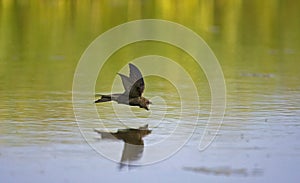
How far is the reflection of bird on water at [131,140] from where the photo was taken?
251 inches

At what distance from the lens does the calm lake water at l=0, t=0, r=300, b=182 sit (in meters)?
6.01

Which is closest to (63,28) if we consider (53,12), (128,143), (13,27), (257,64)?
(13,27)

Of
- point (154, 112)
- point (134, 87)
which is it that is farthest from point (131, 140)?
point (154, 112)

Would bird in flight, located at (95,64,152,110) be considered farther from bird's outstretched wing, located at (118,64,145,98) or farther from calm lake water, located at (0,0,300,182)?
calm lake water, located at (0,0,300,182)

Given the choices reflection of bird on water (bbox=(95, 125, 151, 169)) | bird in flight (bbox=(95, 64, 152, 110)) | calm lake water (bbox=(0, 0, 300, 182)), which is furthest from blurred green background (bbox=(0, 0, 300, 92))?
reflection of bird on water (bbox=(95, 125, 151, 169))

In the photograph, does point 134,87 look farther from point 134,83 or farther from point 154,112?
point 154,112

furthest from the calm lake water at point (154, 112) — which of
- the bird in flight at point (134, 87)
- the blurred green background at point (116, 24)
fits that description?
the bird in flight at point (134, 87)

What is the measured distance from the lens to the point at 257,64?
11625 mm

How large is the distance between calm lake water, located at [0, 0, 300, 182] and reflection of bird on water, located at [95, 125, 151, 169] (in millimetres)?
29

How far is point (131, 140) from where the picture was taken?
273 inches

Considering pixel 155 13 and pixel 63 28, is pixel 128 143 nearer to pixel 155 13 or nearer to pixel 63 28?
pixel 63 28

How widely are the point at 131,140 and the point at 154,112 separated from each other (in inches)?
43.8

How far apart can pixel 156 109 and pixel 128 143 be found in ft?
4.56

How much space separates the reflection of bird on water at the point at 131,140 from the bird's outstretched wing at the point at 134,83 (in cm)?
33
